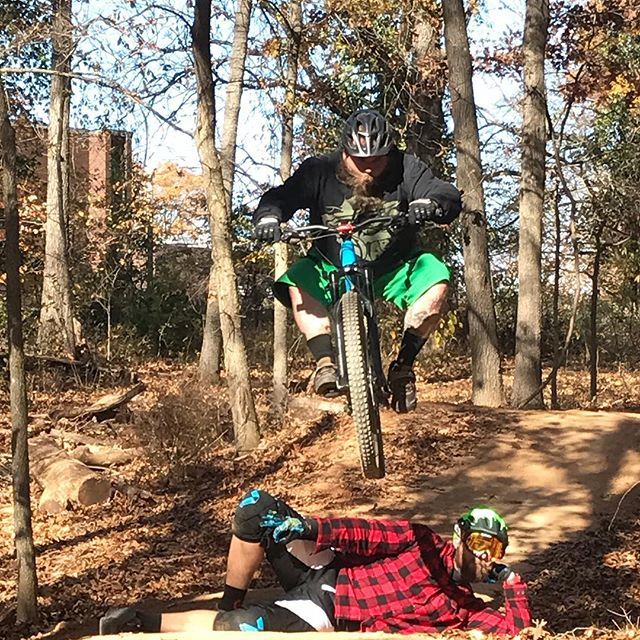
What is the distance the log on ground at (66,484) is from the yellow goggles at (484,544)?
17.7ft

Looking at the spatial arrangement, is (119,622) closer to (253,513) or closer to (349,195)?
(253,513)

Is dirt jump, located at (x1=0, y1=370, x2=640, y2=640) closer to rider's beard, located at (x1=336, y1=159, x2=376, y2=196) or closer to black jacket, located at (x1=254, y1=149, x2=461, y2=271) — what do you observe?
black jacket, located at (x1=254, y1=149, x2=461, y2=271)

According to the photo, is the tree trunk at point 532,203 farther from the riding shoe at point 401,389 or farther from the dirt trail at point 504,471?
the riding shoe at point 401,389

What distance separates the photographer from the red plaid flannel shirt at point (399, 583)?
4.57m

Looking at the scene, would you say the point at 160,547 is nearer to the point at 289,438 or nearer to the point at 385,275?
the point at 289,438

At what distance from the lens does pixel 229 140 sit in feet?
46.2

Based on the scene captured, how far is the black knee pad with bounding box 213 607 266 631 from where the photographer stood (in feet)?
15.0

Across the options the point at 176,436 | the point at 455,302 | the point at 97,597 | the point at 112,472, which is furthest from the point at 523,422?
the point at 455,302

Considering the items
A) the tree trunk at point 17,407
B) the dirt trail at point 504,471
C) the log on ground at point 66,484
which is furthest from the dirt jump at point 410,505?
the tree trunk at point 17,407

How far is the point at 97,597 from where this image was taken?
664 cm

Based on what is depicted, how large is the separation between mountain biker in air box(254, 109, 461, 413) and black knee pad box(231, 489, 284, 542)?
2.02 feet

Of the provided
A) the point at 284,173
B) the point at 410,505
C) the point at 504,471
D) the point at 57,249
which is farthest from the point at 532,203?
the point at 57,249

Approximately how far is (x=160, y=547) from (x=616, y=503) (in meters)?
3.98

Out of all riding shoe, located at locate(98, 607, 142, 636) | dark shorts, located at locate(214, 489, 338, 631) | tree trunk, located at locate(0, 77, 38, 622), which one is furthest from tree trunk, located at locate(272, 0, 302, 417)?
riding shoe, located at locate(98, 607, 142, 636)
